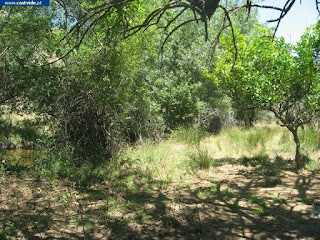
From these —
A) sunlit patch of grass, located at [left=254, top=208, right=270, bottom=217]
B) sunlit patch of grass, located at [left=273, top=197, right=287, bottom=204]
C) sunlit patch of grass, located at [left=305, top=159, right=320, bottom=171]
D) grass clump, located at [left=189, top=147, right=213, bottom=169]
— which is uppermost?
grass clump, located at [left=189, top=147, right=213, bottom=169]

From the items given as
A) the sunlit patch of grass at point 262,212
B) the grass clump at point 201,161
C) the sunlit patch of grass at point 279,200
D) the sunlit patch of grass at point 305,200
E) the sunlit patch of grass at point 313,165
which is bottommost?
the sunlit patch of grass at point 305,200

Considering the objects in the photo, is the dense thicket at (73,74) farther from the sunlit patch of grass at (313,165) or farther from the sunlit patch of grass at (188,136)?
the sunlit patch of grass at (313,165)

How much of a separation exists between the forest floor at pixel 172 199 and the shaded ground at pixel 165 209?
0.5 inches

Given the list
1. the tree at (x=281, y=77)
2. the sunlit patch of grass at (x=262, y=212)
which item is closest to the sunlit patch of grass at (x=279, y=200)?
the sunlit patch of grass at (x=262, y=212)

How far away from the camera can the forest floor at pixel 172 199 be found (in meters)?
4.03

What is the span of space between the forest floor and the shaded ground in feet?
0.04

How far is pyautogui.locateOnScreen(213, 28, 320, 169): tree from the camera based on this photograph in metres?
6.58

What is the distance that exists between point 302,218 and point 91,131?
491cm

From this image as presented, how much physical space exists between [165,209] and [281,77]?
394cm

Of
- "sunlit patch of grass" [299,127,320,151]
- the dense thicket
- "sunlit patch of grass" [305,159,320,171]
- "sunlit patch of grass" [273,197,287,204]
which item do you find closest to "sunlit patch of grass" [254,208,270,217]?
"sunlit patch of grass" [273,197,287,204]

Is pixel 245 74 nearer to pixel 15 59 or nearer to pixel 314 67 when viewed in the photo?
pixel 314 67

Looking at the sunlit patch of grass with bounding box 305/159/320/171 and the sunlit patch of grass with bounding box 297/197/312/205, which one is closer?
the sunlit patch of grass with bounding box 297/197/312/205

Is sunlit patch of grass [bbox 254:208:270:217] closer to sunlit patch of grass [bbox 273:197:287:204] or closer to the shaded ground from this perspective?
the shaded ground

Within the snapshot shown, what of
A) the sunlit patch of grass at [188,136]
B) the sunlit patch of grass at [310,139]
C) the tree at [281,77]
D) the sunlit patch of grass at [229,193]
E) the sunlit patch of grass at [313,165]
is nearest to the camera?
the sunlit patch of grass at [229,193]
